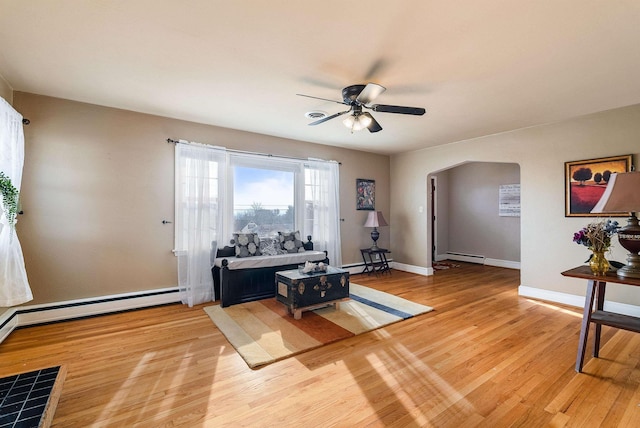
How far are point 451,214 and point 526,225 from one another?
344 cm

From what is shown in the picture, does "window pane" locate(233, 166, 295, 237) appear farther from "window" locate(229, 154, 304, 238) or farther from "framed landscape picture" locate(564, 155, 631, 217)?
"framed landscape picture" locate(564, 155, 631, 217)

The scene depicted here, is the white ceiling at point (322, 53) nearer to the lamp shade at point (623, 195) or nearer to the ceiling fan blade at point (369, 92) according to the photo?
the ceiling fan blade at point (369, 92)

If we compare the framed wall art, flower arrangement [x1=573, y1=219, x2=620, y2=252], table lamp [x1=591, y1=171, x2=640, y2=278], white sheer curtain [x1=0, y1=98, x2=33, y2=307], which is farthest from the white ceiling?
the framed wall art

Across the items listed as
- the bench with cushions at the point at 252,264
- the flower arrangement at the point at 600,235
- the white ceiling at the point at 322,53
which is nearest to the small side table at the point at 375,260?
the bench with cushions at the point at 252,264

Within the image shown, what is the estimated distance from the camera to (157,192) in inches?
158

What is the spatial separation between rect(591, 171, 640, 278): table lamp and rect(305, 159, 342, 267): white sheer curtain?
383cm

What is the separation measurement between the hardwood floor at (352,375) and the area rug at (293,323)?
0.12m

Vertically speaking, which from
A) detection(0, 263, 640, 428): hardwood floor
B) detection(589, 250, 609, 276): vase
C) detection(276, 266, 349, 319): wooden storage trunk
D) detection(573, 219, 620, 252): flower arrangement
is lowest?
detection(0, 263, 640, 428): hardwood floor

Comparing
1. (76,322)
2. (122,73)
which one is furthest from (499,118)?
(76,322)

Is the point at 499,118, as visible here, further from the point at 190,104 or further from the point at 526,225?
the point at 190,104

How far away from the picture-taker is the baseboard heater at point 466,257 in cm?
711

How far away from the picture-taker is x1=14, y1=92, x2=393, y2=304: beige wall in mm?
3316

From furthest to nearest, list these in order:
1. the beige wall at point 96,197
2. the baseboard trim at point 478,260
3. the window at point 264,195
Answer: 1. the baseboard trim at point 478,260
2. the window at point 264,195
3. the beige wall at point 96,197

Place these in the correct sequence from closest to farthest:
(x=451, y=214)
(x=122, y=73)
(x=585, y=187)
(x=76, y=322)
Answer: (x=122, y=73), (x=76, y=322), (x=585, y=187), (x=451, y=214)
